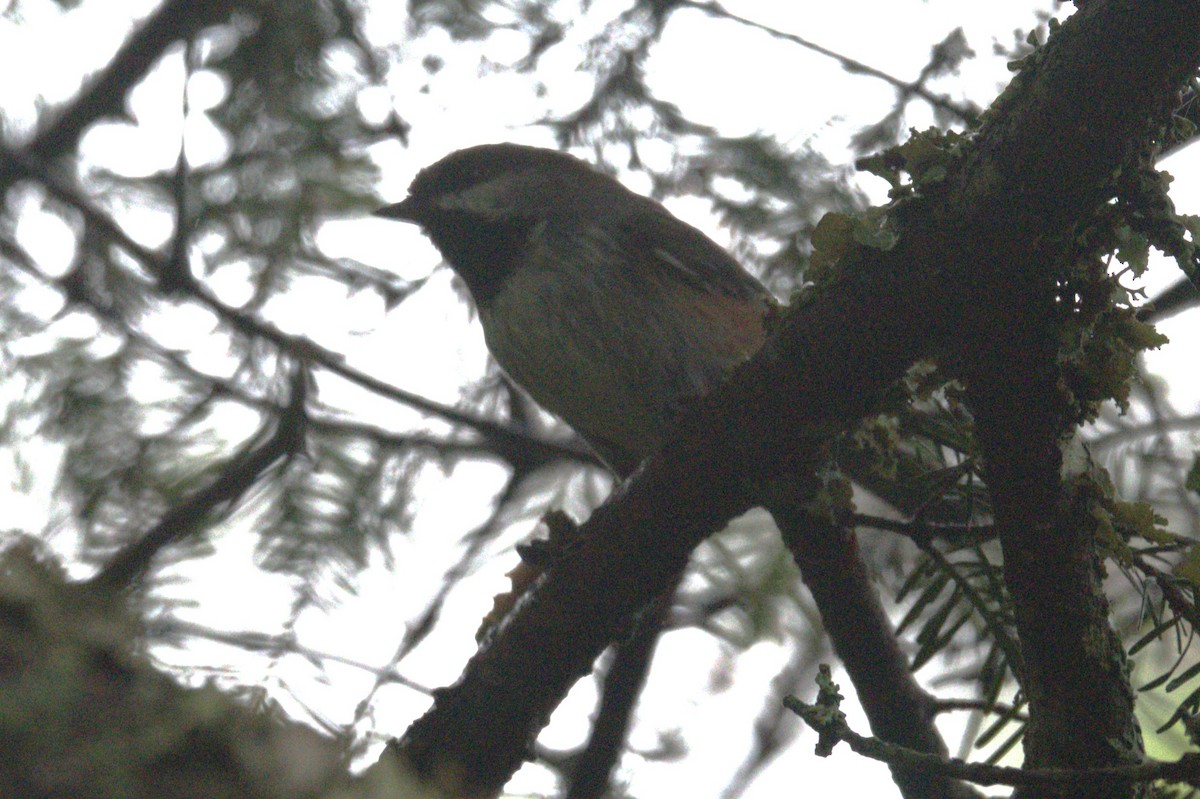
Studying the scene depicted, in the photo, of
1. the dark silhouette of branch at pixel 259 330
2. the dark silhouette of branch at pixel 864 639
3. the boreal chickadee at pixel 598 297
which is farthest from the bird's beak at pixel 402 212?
the dark silhouette of branch at pixel 864 639

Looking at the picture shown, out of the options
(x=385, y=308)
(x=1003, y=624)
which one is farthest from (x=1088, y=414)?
(x=385, y=308)

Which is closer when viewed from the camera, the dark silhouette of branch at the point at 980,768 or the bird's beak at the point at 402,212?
the dark silhouette of branch at the point at 980,768

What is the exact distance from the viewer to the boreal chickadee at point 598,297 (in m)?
3.12

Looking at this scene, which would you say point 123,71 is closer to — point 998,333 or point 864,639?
point 864,639

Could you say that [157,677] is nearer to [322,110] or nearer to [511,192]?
[322,110]

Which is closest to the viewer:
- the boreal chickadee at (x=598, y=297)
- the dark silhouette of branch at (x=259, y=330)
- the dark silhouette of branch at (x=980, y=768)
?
the dark silhouette of branch at (x=980, y=768)

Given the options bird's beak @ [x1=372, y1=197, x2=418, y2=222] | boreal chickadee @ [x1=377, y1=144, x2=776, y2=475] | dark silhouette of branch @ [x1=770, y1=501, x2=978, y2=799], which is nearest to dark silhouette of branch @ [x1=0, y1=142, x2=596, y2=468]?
boreal chickadee @ [x1=377, y1=144, x2=776, y2=475]

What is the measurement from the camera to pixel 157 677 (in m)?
0.93

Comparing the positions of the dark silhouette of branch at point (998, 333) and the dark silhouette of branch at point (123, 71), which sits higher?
the dark silhouette of branch at point (123, 71)

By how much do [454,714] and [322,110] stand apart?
1911mm

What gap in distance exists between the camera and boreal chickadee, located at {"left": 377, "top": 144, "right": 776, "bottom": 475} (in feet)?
10.2

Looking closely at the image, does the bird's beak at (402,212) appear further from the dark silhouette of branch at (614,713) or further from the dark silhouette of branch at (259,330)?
the dark silhouette of branch at (614,713)

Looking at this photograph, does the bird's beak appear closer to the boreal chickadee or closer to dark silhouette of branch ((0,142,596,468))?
the boreal chickadee

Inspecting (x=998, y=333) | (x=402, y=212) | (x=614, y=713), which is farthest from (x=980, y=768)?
(x=402, y=212)
